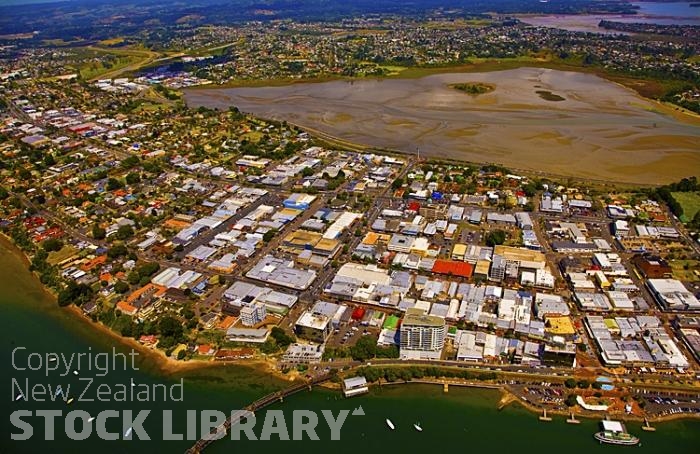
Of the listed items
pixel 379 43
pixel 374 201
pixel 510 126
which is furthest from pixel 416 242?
pixel 379 43

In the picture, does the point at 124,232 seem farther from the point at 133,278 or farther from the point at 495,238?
the point at 495,238

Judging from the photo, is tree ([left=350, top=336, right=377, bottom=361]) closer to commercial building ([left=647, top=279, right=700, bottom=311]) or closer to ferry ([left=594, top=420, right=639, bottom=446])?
ferry ([left=594, top=420, right=639, bottom=446])

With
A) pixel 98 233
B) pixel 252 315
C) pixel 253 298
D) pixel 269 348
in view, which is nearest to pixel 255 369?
pixel 269 348

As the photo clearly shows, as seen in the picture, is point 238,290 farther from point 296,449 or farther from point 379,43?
point 379,43

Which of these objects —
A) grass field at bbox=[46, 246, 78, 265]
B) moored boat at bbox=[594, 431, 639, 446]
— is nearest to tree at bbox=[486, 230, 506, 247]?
moored boat at bbox=[594, 431, 639, 446]

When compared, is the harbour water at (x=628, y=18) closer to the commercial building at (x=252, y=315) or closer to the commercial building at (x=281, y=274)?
the commercial building at (x=281, y=274)
